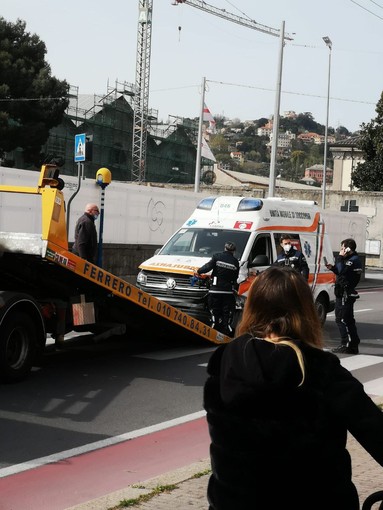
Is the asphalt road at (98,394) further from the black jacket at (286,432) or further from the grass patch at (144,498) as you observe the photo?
the black jacket at (286,432)

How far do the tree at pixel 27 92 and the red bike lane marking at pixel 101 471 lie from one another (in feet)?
144

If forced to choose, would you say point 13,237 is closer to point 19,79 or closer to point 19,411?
point 19,411

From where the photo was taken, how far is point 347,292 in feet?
42.9

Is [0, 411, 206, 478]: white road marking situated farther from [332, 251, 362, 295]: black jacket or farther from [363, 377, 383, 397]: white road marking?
[332, 251, 362, 295]: black jacket

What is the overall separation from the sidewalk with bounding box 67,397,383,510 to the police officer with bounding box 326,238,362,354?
6.88 metres

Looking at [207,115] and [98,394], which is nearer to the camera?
[98,394]

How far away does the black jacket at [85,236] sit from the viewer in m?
12.9

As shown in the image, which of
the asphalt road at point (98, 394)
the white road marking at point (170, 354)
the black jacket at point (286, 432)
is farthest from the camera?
the white road marking at point (170, 354)

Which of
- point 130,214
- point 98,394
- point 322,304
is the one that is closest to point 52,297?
point 98,394

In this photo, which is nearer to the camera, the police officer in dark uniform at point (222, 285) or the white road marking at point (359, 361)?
the white road marking at point (359, 361)

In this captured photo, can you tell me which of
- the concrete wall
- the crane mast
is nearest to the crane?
the crane mast

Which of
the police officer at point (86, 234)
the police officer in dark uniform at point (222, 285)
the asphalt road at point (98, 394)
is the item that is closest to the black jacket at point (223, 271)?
the police officer in dark uniform at point (222, 285)

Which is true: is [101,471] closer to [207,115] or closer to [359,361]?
[359,361]

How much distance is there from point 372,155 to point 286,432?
2216 inches
